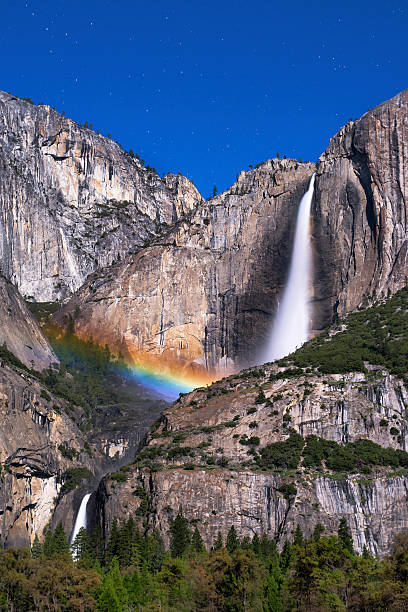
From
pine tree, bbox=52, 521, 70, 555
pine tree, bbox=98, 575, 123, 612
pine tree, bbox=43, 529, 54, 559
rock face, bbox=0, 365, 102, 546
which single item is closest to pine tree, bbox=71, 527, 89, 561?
pine tree, bbox=52, 521, 70, 555

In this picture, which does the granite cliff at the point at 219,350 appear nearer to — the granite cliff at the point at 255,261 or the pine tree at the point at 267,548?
the granite cliff at the point at 255,261

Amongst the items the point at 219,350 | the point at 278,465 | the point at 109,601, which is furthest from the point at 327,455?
the point at 219,350

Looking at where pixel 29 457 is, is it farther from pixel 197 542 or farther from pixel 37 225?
pixel 37 225

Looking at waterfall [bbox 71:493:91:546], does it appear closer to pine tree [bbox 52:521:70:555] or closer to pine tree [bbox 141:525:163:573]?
pine tree [bbox 52:521:70:555]

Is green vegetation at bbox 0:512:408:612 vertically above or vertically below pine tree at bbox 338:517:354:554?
below

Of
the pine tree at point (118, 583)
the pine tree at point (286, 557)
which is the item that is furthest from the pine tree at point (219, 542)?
the pine tree at point (118, 583)

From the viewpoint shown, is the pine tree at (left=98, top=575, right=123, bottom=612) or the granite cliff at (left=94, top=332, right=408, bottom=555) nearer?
the pine tree at (left=98, top=575, right=123, bottom=612)
